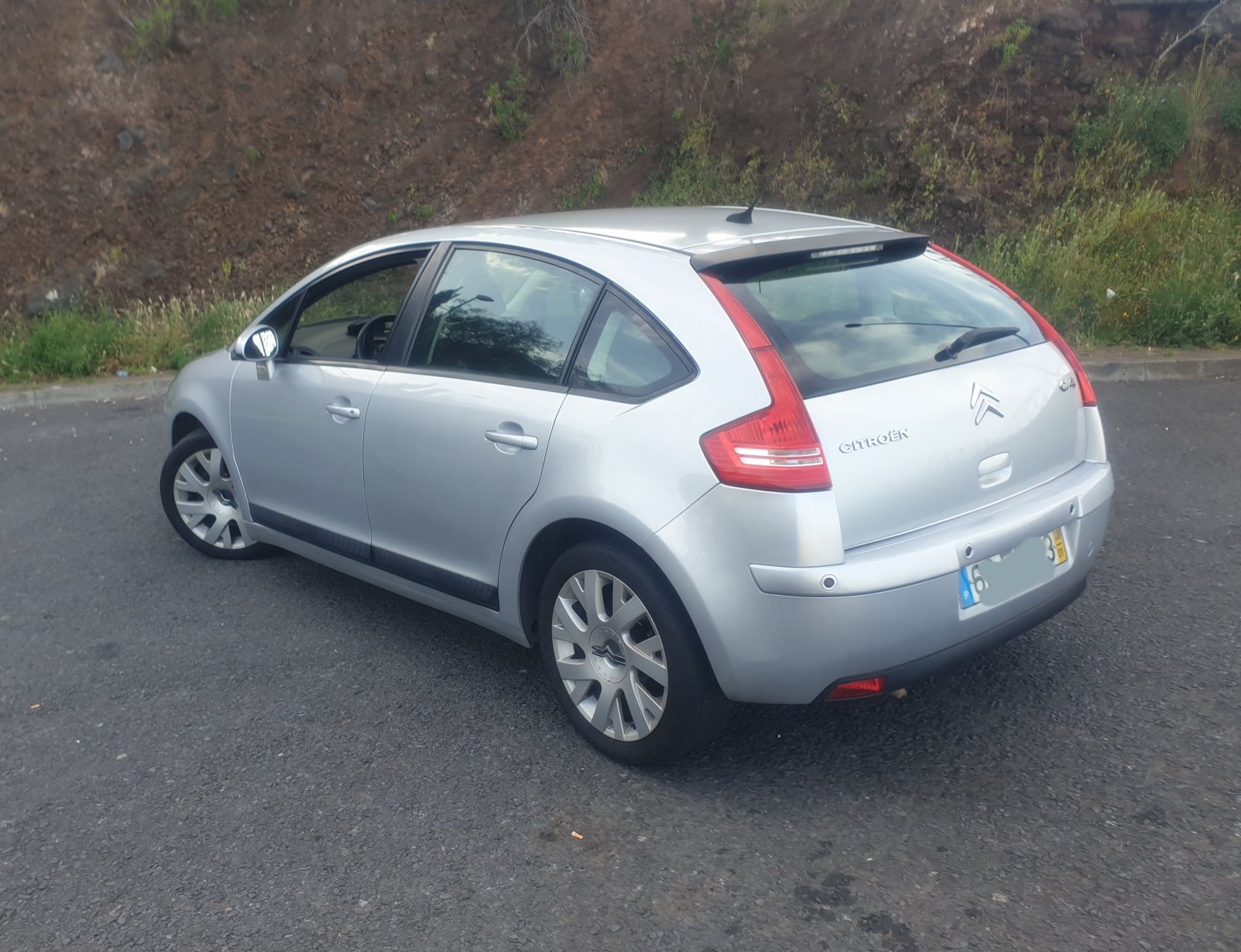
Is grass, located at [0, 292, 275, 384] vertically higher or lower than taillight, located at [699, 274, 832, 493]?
lower

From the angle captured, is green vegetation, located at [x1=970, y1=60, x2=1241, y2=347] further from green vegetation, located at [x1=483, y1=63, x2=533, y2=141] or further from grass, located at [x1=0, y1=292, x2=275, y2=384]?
grass, located at [x1=0, y1=292, x2=275, y2=384]

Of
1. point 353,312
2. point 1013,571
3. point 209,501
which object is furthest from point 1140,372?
point 209,501

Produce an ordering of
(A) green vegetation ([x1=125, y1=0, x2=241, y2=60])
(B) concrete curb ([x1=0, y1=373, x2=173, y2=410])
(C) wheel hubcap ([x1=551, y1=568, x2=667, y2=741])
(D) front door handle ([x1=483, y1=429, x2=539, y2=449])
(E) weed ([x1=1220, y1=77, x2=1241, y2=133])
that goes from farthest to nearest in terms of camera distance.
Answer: (A) green vegetation ([x1=125, y1=0, x2=241, y2=60]), (E) weed ([x1=1220, y1=77, x2=1241, y2=133]), (B) concrete curb ([x1=0, y1=373, x2=173, y2=410]), (D) front door handle ([x1=483, y1=429, x2=539, y2=449]), (C) wheel hubcap ([x1=551, y1=568, x2=667, y2=741])

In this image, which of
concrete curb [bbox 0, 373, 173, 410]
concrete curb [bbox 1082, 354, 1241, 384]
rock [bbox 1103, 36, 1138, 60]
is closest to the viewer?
concrete curb [bbox 1082, 354, 1241, 384]

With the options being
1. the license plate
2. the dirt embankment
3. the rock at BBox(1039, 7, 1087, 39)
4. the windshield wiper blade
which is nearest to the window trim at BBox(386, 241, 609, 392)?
the windshield wiper blade

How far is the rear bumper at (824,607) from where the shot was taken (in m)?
3.13

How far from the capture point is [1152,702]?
393 centimetres

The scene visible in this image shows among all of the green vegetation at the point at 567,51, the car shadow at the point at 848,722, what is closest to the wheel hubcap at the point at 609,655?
the car shadow at the point at 848,722

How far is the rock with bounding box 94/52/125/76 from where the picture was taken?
582 inches

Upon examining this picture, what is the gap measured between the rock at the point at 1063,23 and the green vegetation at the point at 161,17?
1025 centimetres

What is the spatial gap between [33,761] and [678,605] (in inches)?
89.5

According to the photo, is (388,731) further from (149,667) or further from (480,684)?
(149,667)

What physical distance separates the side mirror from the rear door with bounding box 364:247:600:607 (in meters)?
0.79

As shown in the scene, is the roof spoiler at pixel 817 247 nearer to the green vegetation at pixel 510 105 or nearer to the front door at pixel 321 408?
the front door at pixel 321 408
